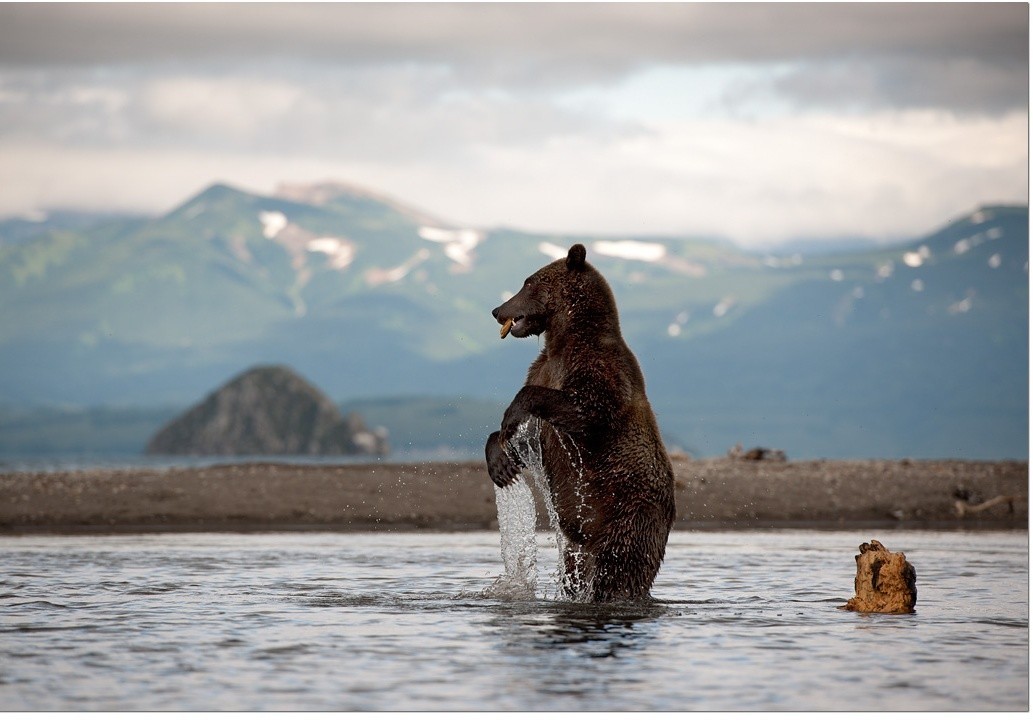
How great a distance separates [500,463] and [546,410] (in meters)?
0.81

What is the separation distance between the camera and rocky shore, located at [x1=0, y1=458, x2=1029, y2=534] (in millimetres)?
29906

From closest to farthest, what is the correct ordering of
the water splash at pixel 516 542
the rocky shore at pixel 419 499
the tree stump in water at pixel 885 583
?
the tree stump in water at pixel 885 583 → the water splash at pixel 516 542 → the rocky shore at pixel 419 499

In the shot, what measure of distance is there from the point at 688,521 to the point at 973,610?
1477cm

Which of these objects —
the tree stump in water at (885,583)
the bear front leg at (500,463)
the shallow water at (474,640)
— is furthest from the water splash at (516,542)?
the tree stump in water at (885,583)

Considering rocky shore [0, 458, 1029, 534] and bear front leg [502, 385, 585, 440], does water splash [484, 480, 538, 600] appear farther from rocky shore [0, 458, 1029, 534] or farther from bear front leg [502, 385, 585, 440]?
rocky shore [0, 458, 1029, 534]

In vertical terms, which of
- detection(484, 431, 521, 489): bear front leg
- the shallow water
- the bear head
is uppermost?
the bear head

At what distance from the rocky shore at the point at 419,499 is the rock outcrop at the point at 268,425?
164 feet

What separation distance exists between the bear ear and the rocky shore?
46.9 ft

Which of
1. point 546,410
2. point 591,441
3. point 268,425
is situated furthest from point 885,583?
point 268,425

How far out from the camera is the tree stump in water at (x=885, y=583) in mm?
15344

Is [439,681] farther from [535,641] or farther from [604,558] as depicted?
[604,558]

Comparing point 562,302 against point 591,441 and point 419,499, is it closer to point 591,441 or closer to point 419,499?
point 591,441

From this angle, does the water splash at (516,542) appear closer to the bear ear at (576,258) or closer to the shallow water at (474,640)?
the shallow water at (474,640)

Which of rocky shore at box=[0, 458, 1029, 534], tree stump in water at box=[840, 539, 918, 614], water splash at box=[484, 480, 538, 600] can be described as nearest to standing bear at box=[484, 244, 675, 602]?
water splash at box=[484, 480, 538, 600]
